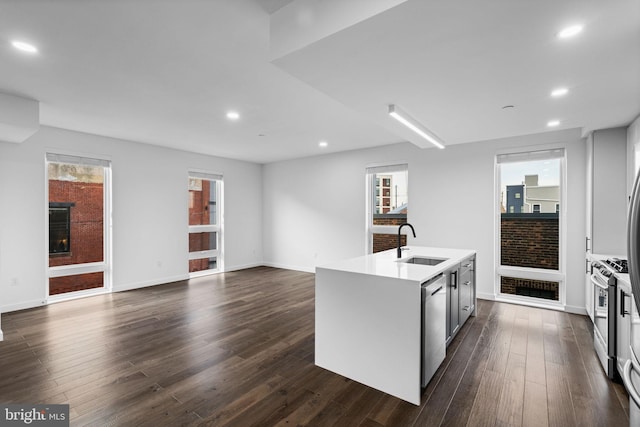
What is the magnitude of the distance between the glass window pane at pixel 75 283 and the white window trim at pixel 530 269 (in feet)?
21.5

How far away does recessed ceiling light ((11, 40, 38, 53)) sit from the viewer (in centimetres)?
229

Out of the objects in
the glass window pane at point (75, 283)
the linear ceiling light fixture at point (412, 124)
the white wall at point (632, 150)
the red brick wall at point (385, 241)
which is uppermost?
the linear ceiling light fixture at point (412, 124)

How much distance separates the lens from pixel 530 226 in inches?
182

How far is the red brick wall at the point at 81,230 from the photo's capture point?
186 inches

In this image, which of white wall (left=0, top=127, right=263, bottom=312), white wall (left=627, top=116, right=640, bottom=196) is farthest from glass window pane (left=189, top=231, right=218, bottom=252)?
white wall (left=627, top=116, right=640, bottom=196)

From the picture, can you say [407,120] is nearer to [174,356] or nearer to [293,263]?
[174,356]

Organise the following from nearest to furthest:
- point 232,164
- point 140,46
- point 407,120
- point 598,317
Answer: point 140,46 → point 598,317 → point 407,120 → point 232,164

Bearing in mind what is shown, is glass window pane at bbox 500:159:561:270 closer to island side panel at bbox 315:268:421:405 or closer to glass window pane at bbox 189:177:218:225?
island side panel at bbox 315:268:421:405

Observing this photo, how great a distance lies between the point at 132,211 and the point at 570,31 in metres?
6.14

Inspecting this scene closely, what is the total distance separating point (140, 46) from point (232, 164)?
490 centimetres

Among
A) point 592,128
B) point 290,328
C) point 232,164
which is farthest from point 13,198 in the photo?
point 592,128

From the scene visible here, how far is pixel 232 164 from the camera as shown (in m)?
7.18

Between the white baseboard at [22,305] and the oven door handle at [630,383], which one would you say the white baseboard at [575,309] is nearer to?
the oven door handle at [630,383]

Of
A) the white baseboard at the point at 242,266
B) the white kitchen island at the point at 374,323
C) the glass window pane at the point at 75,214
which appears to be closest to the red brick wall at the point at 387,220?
the white kitchen island at the point at 374,323
